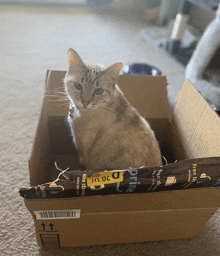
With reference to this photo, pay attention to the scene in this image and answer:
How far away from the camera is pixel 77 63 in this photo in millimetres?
955

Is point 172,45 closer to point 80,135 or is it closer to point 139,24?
point 139,24

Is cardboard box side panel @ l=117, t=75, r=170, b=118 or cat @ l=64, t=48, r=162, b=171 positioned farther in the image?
cardboard box side panel @ l=117, t=75, r=170, b=118

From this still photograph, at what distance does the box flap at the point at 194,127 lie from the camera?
34.7 inches

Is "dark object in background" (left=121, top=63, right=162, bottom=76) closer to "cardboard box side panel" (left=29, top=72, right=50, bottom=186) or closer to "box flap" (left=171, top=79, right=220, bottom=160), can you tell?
"box flap" (left=171, top=79, right=220, bottom=160)

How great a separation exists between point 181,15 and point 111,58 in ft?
2.97

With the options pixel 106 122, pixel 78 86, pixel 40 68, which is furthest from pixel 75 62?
pixel 40 68

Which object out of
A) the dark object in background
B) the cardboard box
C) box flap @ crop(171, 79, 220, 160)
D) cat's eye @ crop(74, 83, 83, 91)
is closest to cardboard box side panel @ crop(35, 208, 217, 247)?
the cardboard box

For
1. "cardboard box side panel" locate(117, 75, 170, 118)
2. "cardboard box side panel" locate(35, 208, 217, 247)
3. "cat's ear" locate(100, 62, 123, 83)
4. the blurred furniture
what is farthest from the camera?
the blurred furniture

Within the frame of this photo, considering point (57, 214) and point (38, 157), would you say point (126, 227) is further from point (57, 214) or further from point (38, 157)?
point (38, 157)

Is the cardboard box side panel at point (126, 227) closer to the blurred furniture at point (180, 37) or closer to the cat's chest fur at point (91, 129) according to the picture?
the cat's chest fur at point (91, 129)

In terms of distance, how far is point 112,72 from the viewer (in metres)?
0.93

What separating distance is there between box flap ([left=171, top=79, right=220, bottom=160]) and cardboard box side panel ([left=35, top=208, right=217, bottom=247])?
266 millimetres

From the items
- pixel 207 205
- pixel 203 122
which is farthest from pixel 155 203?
pixel 203 122

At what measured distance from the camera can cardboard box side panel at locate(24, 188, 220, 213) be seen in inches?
26.8
